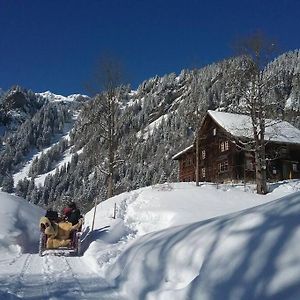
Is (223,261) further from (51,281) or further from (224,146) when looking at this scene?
(224,146)

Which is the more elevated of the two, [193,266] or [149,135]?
[149,135]

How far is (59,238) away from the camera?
1320cm

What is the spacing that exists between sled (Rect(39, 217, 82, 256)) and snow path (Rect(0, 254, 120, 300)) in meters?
2.35

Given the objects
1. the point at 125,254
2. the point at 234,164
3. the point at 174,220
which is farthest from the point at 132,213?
the point at 234,164

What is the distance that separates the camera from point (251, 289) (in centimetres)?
426

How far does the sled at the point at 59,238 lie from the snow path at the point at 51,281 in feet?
7.72

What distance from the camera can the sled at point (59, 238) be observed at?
1267 cm

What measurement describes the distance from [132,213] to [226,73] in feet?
42.1

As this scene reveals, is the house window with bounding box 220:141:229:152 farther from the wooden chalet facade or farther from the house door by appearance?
the house door

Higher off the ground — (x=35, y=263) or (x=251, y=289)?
(x=251, y=289)

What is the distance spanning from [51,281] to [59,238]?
5.95 m

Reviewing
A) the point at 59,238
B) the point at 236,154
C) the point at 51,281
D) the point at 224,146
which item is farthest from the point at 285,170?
the point at 51,281

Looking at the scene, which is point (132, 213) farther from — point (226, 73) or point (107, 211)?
point (226, 73)

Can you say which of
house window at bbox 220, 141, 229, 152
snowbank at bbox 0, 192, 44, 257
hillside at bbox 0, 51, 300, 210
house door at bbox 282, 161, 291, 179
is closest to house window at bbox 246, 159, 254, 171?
house window at bbox 220, 141, 229, 152
